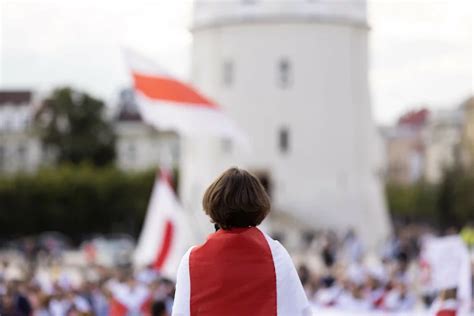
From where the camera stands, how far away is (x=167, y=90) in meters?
19.2

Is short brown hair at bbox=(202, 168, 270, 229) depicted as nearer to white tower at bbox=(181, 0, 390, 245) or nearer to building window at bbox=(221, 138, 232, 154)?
white tower at bbox=(181, 0, 390, 245)

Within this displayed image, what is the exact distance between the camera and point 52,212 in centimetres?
6481

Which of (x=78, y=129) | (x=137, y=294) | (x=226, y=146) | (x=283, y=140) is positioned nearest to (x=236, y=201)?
(x=137, y=294)

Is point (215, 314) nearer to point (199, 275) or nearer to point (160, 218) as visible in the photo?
point (199, 275)

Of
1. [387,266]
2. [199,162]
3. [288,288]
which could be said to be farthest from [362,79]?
[288,288]

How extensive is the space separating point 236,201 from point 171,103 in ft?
47.1

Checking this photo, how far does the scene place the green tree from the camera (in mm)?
82375

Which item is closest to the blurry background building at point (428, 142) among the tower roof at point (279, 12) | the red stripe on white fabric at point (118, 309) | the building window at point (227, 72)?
the tower roof at point (279, 12)

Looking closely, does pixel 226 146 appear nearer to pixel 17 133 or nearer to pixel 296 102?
pixel 296 102

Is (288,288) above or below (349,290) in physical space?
above

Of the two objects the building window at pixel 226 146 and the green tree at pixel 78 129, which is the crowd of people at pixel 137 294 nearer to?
the building window at pixel 226 146

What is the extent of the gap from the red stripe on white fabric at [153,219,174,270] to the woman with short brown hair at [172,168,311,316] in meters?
13.1

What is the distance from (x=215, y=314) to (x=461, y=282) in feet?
15.3

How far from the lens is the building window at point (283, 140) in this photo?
54.4 m
